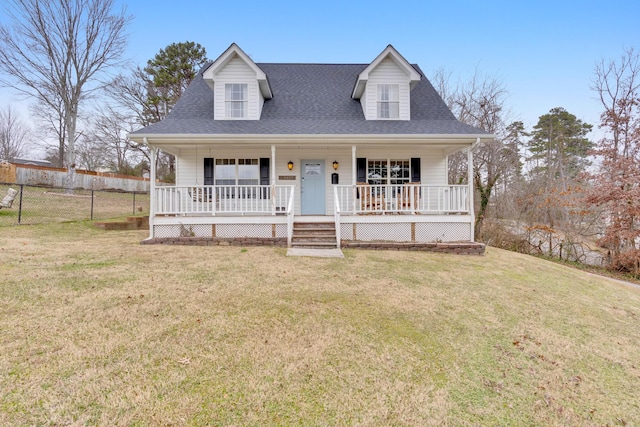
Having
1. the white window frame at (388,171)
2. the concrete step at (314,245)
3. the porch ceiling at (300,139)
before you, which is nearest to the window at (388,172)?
the white window frame at (388,171)

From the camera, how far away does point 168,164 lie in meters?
26.4

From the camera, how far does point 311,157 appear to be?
10312 mm

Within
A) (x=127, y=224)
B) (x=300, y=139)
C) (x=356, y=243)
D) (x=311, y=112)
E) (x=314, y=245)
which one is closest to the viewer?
(x=314, y=245)

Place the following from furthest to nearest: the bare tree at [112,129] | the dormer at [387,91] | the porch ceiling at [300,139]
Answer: the bare tree at [112,129]
the dormer at [387,91]
the porch ceiling at [300,139]

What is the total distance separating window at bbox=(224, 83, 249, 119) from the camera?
10078 millimetres

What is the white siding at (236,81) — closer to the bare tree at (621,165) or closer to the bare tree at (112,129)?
the bare tree at (621,165)

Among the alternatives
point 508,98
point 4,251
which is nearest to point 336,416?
point 4,251

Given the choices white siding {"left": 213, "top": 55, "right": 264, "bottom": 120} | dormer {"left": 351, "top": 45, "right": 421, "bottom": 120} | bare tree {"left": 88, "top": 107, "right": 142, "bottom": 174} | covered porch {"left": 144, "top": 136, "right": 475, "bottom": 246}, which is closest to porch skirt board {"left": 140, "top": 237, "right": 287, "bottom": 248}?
covered porch {"left": 144, "top": 136, "right": 475, "bottom": 246}

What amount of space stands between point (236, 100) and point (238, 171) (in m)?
2.48

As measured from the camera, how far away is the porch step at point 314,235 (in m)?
7.89

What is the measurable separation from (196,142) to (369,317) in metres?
7.40

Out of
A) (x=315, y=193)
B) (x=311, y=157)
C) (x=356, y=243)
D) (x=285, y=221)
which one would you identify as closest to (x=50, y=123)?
(x=311, y=157)

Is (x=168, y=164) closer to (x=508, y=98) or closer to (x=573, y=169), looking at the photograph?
(x=508, y=98)

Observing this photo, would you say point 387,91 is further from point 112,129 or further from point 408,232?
point 112,129
